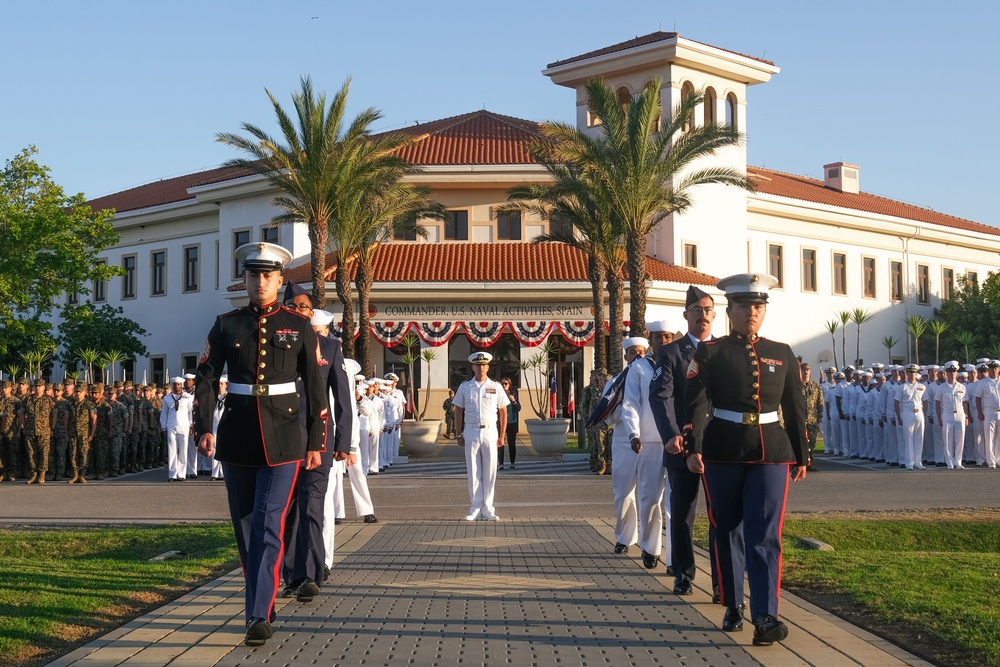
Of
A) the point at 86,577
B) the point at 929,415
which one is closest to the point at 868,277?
the point at 929,415

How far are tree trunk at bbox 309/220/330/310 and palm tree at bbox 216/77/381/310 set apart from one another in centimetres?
3

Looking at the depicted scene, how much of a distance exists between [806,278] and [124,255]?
97.5 ft

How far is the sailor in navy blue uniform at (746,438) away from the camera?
7270 millimetres

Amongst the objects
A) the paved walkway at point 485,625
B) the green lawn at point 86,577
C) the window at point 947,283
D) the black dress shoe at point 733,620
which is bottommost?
the green lawn at point 86,577

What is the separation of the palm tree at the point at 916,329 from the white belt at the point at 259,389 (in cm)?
5093

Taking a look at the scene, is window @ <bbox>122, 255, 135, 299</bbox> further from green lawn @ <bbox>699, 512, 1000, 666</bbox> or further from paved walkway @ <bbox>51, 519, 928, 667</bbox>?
paved walkway @ <bbox>51, 519, 928, 667</bbox>

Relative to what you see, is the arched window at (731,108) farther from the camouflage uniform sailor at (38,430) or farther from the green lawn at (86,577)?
the green lawn at (86,577)

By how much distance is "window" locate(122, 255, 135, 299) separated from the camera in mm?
55719

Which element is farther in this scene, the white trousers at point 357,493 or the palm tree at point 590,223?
the palm tree at point 590,223

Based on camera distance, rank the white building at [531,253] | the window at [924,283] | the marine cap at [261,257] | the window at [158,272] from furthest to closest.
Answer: the window at [924,283] < the window at [158,272] < the white building at [531,253] < the marine cap at [261,257]

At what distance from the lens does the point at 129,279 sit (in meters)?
55.9

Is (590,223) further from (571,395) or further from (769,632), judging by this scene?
(769,632)

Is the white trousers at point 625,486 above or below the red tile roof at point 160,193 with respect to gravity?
below

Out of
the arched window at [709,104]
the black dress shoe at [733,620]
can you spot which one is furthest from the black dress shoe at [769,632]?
the arched window at [709,104]
